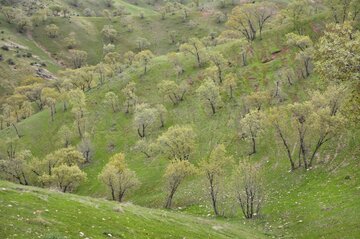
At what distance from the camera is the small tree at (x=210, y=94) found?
366ft

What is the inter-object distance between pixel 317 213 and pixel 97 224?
32.9 m

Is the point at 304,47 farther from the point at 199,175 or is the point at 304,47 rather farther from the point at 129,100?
the point at 199,175

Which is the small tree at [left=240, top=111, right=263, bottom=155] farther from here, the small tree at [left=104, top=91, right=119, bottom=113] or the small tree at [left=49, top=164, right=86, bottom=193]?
the small tree at [left=104, top=91, right=119, bottom=113]

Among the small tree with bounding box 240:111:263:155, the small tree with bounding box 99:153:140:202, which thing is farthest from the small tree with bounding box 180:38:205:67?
the small tree with bounding box 99:153:140:202

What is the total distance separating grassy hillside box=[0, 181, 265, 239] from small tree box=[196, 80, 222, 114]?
6819 centimetres

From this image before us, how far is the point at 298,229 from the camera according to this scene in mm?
47250

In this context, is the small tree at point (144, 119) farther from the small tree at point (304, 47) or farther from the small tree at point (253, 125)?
the small tree at point (304, 47)

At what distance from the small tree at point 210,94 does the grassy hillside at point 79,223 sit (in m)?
68.2

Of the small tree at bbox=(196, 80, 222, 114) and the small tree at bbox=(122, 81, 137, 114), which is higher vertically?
the small tree at bbox=(196, 80, 222, 114)

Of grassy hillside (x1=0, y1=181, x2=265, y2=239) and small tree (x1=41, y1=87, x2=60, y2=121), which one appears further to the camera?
small tree (x1=41, y1=87, x2=60, y2=121)

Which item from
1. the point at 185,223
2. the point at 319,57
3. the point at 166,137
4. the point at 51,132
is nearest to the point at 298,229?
the point at 185,223

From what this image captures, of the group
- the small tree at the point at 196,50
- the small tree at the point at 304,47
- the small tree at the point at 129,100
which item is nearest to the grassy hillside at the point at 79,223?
the small tree at the point at 304,47

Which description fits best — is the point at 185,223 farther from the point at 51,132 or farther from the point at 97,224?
the point at 51,132

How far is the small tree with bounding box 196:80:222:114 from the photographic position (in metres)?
112
